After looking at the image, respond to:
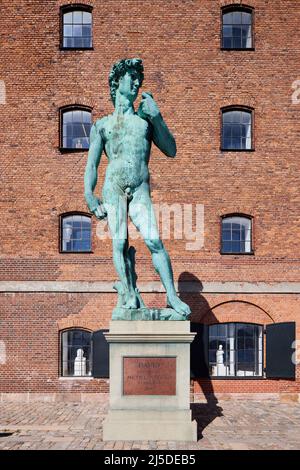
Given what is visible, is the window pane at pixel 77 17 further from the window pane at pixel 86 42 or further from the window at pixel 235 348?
the window at pixel 235 348

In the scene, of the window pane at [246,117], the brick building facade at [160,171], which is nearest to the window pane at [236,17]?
the brick building facade at [160,171]

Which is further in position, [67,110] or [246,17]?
[246,17]

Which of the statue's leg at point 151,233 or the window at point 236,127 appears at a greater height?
the window at point 236,127

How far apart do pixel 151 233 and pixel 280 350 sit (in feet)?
22.1

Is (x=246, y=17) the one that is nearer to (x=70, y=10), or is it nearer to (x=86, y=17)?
(x=86, y=17)

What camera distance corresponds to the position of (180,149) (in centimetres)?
1295

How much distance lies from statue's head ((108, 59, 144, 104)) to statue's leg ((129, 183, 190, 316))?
1.57 meters

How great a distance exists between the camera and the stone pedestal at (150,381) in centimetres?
704

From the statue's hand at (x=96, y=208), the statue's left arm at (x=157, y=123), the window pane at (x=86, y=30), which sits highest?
the window pane at (x=86, y=30)

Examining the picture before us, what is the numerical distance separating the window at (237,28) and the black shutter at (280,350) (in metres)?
7.87

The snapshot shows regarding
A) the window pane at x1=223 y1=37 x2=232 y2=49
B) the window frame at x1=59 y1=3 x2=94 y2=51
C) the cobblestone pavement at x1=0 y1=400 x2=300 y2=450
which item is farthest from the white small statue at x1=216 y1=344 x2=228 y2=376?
the window frame at x1=59 y1=3 x2=94 y2=51

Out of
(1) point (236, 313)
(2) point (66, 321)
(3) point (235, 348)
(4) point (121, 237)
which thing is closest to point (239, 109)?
(1) point (236, 313)

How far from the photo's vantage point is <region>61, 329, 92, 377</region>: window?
12.7 m

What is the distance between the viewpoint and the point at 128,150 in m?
7.48
